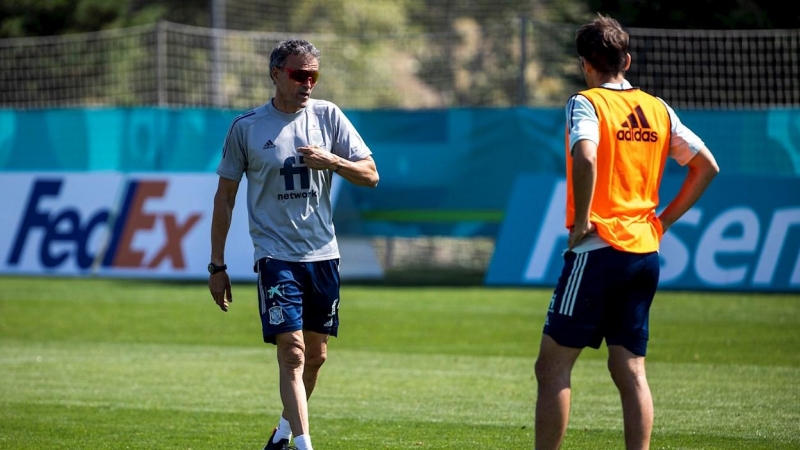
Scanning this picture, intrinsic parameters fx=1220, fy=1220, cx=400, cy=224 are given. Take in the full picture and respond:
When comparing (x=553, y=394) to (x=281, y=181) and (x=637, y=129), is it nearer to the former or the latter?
(x=637, y=129)

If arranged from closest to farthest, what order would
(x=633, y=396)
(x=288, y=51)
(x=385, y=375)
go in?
(x=633, y=396), (x=288, y=51), (x=385, y=375)

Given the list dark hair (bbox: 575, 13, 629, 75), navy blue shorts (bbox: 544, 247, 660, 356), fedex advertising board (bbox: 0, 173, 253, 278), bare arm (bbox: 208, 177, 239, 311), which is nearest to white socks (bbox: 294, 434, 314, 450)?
bare arm (bbox: 208, 177, 239, 311)

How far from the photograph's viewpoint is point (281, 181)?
6.77 m

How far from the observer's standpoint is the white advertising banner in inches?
734

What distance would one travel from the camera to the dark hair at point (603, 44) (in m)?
5.64

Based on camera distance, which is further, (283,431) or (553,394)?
(283,431)

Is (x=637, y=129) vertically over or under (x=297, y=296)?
over

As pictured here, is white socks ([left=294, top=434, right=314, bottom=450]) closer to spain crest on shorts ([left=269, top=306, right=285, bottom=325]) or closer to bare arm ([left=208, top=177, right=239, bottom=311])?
spain crest on shorts ([left=269, top=306, right=285, bottom=325])

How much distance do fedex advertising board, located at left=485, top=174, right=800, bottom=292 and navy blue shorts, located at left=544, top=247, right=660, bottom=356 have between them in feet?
36.1

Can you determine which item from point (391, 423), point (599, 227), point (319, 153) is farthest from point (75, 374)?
point (599, 227)

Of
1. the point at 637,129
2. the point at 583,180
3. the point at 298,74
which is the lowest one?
the point at 583,180

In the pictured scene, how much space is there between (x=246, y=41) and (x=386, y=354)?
47.5ft

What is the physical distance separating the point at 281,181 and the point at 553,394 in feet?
6.67

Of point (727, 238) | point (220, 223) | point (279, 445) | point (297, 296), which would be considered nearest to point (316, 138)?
point (220, 223)
